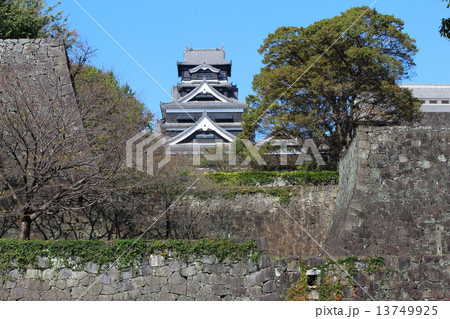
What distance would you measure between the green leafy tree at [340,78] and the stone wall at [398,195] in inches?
259

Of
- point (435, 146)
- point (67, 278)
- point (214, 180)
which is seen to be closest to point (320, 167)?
point (214, 180)

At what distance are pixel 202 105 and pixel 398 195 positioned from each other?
1337 inches

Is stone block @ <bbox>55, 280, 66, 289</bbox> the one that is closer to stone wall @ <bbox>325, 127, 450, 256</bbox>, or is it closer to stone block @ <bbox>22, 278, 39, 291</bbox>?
stone block @ <bbox>22, 278, 39, 291</bbox>

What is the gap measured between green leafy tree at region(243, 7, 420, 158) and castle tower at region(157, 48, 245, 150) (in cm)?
1358

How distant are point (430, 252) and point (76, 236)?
31.5ft

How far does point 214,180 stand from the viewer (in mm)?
22594

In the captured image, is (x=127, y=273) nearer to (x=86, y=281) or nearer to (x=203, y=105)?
(x=86, y=281)

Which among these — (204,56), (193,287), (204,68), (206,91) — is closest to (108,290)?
(193,287)

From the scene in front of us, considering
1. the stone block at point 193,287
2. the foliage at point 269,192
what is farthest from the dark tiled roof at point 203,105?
the stone block at point 193,287

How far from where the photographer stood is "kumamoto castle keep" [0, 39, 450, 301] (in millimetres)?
13438

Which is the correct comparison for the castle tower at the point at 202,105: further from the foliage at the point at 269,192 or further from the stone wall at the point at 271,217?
the stone wall at the point at 271,217

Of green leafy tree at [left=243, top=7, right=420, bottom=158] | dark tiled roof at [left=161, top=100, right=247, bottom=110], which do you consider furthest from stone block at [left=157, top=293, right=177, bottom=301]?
dark tiled roof at [left=161, top=100, right=247, bottom=110]

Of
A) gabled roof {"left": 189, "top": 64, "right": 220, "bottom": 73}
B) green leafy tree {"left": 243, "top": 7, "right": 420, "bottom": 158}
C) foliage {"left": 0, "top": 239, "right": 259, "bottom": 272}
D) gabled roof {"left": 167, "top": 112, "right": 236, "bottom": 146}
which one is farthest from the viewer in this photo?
gabled roof {"left": 189, "top": 64, "right": 220, "bottom": 73}

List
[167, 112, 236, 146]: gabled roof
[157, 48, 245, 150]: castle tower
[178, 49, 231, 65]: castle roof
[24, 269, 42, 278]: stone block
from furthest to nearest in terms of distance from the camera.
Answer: [178, 49, 231, 65]: castle roof → [157, 48, 245, 150]: castle tower → [167, 112, 236, 146]: gabled roof → [24, 269, 42, 278]: stone block
